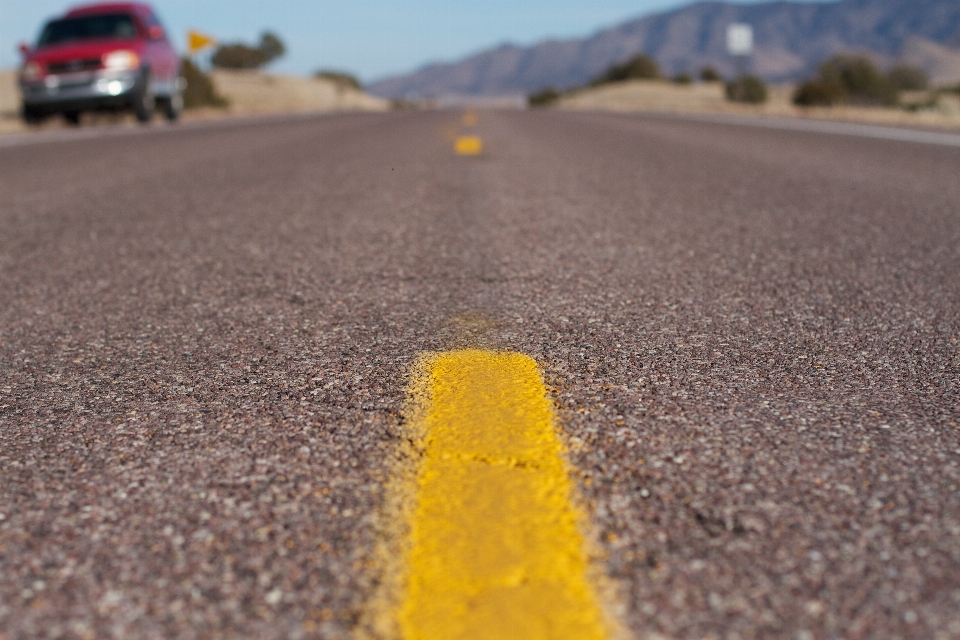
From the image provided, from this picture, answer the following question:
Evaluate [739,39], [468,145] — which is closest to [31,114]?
[468,145]

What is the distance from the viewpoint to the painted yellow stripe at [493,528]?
1.00m

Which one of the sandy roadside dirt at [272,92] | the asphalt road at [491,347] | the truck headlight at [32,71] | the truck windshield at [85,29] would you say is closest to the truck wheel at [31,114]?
the truck headlight at [32,71]

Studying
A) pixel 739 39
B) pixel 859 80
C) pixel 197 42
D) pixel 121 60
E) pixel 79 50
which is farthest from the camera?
pixel 859 80

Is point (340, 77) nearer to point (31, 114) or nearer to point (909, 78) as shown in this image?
point (909, 78)

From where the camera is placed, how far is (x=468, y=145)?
30.2 feet

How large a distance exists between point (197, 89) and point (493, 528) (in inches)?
1357

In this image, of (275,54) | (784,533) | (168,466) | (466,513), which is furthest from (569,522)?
(275,54)

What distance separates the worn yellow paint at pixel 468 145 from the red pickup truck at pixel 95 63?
19.1 ft

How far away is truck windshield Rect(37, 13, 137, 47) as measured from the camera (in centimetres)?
1357

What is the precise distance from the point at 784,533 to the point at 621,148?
793cm

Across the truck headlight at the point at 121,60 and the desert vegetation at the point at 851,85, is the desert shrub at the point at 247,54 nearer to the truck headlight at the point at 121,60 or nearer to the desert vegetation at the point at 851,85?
the desert vegetation at the point at 851,85

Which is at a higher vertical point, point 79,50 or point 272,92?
point 79,50

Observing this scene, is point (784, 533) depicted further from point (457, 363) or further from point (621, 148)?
point (621, 148)

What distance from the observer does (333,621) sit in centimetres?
102
